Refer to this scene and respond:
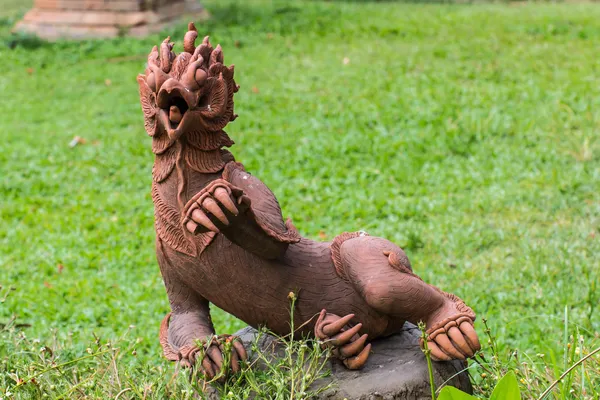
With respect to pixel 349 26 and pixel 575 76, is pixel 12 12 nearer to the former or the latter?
pixel 349 26

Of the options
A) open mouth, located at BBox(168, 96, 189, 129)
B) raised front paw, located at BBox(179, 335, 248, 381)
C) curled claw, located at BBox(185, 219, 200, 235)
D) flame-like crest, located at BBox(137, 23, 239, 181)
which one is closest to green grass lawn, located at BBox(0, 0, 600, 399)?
raised front paw, located at BBox(179, 335, 248, 381)

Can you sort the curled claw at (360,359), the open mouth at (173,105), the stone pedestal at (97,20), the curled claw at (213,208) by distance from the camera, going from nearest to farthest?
the curled claw at (213,208), the open mouth at (173,105), the curled claw at (360,359), the stone pedestal at (97,20)

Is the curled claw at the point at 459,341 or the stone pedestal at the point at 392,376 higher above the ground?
the curled claw at the point at 459,341

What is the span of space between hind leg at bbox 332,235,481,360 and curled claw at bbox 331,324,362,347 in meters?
0.10

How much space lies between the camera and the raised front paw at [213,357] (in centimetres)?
239

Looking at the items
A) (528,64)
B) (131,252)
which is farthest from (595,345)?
(528,64)

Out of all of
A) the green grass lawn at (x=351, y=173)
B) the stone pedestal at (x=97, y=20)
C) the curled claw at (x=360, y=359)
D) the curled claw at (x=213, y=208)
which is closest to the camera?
the curled claw at (x=213, y=208)

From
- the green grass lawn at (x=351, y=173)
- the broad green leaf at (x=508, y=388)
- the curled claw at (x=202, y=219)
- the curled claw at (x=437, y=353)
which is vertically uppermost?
the curled claw at (x=202, y=219)

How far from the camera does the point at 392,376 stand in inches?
96.5

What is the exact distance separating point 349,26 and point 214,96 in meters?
8.10

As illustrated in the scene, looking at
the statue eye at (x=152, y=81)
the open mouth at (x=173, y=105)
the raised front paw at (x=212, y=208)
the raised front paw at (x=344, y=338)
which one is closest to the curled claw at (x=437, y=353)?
the raised front paw at (x=344, y=338)

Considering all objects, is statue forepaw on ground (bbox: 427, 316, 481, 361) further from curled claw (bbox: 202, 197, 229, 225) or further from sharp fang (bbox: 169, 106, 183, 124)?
sharp fang (bbox: 169, 106, 183, 124)

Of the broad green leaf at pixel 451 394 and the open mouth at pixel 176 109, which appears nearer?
the broad green leaf at pixel 451 394

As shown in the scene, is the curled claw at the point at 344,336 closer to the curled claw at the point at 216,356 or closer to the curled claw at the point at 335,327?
the curled claw at the point at 335,327
